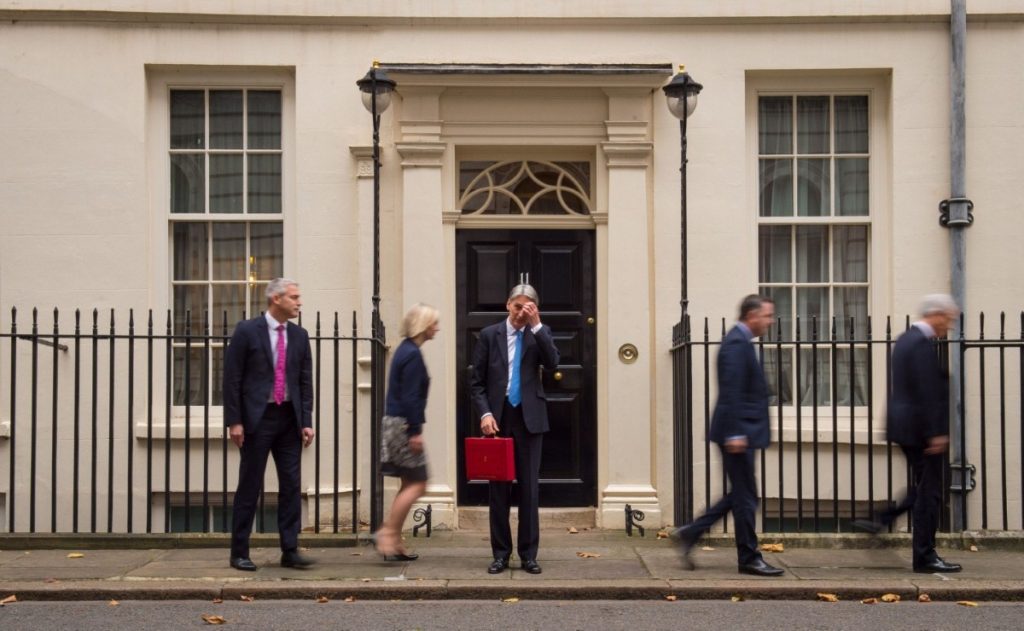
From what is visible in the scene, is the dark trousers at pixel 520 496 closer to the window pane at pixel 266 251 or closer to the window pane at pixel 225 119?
the window pane at pixel 266 251

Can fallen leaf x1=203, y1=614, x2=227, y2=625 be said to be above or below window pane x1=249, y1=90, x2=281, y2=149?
below

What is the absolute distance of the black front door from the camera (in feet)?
36.9

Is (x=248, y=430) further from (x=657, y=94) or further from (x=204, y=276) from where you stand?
(x=657, y=94)

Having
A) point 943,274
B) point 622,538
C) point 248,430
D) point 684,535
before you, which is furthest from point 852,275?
point 248,430

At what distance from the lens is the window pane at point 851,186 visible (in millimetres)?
11375

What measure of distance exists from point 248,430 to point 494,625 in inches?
91.5

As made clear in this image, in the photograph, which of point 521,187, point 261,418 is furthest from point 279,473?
point 521,187

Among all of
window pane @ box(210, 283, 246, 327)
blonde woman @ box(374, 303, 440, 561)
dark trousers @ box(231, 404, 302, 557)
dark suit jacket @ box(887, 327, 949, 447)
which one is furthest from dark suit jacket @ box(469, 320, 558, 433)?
window pane @ box(210, 283, 246, 327)

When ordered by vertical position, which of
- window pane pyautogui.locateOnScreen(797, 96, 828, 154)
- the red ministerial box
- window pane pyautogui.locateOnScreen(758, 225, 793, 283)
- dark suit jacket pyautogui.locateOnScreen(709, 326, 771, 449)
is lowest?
the red ministerial box

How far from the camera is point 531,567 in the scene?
848cm

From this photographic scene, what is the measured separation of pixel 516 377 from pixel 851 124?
4.49 metres

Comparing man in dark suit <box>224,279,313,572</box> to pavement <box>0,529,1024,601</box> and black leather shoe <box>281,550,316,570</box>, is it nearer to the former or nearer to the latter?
black leather shoe <box>281,550,316,570</box>

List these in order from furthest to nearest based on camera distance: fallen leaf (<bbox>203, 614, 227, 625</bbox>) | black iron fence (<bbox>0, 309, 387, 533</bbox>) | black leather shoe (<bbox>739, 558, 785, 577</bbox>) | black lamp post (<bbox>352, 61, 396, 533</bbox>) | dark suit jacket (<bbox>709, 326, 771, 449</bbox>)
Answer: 1. black iron fence (<bbox>0, 309, 387, 533</bbox>)
2. black lamp post (<bbox>352, 61, 396, 533</bbox>)
3. black leather shoe (<bbox>739, 558, 785, 577</bbox>)
4. dark suit jacket (<bbox>709, 326, 771, 449</bbox>)
5. fallen leaf (<bbox>203, 614, 227, 625</bbox>)

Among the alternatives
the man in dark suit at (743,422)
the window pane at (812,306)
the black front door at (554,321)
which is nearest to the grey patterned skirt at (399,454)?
the man in dark suit at (743,422)
